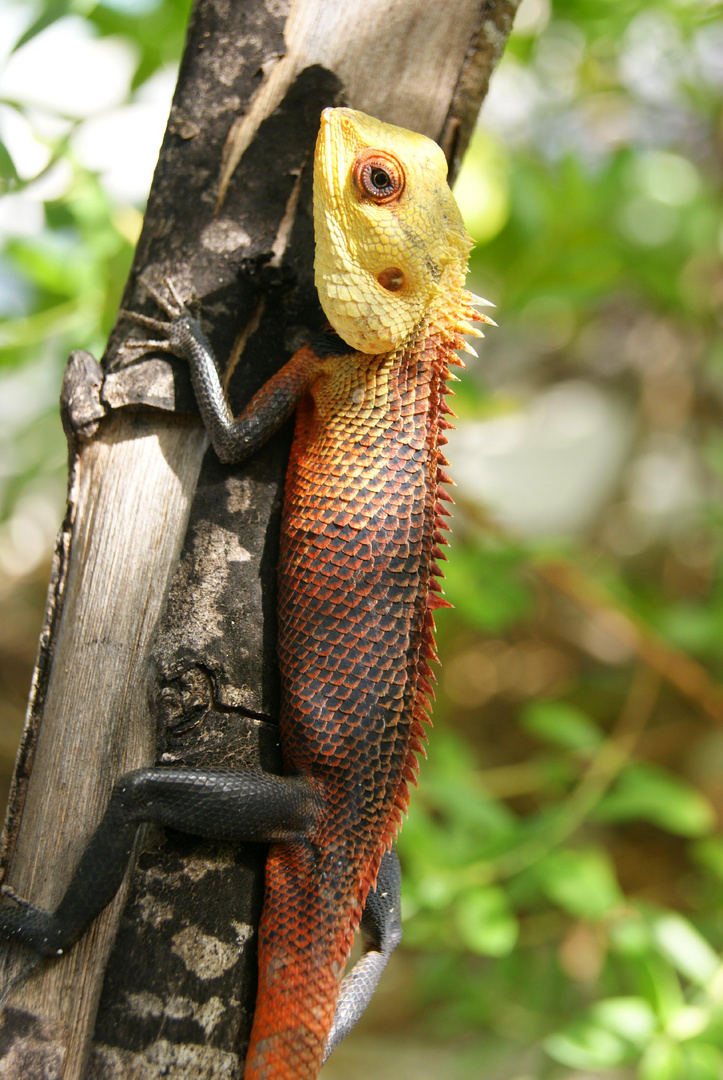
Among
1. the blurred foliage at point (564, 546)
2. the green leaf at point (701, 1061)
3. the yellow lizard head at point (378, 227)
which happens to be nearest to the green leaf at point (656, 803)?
the blurred foliage at point (564, 546)

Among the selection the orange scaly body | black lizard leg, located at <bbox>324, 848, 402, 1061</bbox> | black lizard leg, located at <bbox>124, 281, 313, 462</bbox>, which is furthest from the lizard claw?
black lizard leg, located at <bbox>324, 848, 402, 1061</bbox>

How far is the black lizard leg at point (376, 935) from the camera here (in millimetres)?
1571

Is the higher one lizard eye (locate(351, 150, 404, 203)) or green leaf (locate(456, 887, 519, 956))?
lizard eye (locate(351, 150, 404, 203))

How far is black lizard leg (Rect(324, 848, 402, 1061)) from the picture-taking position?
157cm

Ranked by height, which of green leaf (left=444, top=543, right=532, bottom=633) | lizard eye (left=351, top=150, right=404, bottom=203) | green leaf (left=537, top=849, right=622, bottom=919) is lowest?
green leaf (left=537, top=849, right=622, bottom=919)

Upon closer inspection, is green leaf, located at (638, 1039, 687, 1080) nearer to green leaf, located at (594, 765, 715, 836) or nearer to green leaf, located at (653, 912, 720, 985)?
green leaf, located at (653, 912, 720, 985)

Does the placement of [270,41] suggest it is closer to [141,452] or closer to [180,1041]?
[141,452]

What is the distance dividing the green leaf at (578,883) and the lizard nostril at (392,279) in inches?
71.8

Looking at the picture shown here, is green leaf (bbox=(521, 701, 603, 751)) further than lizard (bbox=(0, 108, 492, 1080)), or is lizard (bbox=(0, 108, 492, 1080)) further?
green leaf (bbox=(521, 701, 603, 751))

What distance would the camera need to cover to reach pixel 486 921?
2.21 m

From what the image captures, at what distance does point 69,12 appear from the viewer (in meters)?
1.93

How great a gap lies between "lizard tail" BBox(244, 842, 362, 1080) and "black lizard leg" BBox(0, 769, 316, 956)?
0.48 feet

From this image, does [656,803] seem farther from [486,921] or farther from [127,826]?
[127,826]

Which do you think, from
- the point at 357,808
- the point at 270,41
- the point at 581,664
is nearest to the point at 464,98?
the point at 270,41
